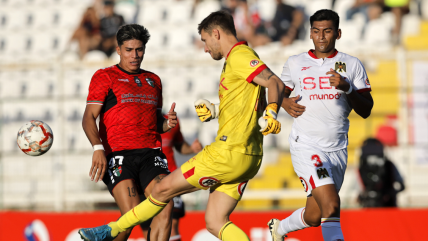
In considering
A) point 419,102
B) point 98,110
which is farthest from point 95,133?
point 419,102

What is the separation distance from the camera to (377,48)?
10289 millimetres

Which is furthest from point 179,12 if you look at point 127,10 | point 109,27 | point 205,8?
point 109,27

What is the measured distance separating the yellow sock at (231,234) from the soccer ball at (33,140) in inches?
81.2

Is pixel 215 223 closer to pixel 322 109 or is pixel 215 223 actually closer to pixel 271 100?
pixel 271 100

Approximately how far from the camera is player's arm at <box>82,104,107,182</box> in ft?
15.2

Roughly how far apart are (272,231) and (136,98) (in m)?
2.04

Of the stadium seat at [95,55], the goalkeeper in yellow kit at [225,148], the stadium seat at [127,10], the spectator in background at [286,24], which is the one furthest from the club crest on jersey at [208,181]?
the stadium seat at [127,10]

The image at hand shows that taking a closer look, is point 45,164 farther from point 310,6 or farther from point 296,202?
point 310,6

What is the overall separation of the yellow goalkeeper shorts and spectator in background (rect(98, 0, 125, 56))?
8.39m

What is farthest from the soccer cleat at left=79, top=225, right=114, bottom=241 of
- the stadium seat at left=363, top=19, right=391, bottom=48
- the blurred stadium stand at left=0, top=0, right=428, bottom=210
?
the stadium seat at left=363, top=19, right=391, bottom=48

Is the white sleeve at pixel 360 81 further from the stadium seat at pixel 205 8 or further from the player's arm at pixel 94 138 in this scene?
the stadium seat at pixel 205 8

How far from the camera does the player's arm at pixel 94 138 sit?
463 cm

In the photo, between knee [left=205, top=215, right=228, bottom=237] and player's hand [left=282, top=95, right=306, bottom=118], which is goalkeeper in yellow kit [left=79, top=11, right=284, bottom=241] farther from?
player's hand [left=282, top=95, right=306, bottom=118]

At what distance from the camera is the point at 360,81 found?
15.6 feet
